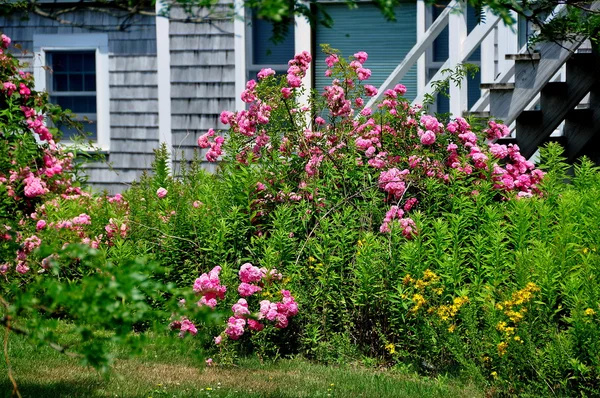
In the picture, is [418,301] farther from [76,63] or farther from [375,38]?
[76,63]

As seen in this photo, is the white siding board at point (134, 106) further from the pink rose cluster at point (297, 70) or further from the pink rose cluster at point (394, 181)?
the pink rose cluster at point (394, 181)

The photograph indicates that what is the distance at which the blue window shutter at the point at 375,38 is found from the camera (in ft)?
38.0

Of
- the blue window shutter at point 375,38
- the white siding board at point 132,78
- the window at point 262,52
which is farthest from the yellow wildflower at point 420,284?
the white siding board at point 132,78

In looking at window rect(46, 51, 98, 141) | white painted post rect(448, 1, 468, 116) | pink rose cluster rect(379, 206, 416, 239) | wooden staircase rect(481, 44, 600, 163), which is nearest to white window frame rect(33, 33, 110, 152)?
window rect(46, 51, 98, 141)

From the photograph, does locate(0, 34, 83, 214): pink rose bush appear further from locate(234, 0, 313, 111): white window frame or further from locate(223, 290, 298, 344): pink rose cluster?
locate(234, 0, 313, 111): white window frame

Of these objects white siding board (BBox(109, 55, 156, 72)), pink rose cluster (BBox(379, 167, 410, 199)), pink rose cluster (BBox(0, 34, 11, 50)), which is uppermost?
white siding board (BBox(109, 55, 156, 72))

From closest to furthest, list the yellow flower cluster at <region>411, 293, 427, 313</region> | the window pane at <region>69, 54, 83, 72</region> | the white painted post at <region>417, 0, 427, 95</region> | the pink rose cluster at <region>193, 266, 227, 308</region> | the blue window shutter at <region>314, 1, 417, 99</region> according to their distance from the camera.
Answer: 1. the yellow flower cluster at <region>411, 293, 427, 313</region>
2. the pink rose cluster at <region>193, 266, 227, 308</region>
3. the white painted post at <region>417, 0, 427, 95</region>
4. the blue window shutter at <region>314, 1, 417, 99</region>
5. the window pane at <region>69, 54, 83, 72</region>

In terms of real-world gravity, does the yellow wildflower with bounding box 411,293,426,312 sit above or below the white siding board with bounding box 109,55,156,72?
below

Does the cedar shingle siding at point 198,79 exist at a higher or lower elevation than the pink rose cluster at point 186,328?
higher

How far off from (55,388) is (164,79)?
732cm

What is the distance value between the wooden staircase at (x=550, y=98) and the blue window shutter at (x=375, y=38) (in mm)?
2909

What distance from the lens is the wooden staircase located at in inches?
306

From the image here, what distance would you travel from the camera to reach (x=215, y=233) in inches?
260

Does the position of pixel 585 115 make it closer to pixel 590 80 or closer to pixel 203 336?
pixel 590 80
